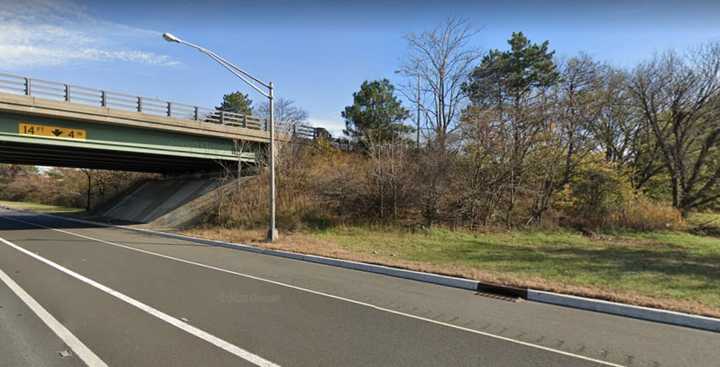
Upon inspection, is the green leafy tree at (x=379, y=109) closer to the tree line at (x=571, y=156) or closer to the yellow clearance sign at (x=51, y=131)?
the tree line at (x=571, y=156)

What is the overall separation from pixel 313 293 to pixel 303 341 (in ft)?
8.31

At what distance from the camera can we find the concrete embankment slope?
74.9 ft

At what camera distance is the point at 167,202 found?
27047 mm

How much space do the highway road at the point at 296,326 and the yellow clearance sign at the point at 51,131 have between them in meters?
10.4

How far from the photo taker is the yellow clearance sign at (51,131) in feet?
52.2

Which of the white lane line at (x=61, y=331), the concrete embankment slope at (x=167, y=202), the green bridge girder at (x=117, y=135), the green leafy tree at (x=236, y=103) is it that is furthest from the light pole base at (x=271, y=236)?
the green leafy tree at (x=236, y=103)

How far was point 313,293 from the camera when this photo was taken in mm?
7137

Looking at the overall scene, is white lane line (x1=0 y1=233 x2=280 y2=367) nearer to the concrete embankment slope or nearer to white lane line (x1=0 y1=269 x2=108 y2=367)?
white lane line (x1=0 y1=269 x2=108 y2=367)

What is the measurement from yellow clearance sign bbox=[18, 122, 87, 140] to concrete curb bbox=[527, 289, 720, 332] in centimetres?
2026

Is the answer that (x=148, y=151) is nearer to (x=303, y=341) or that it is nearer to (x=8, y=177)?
(x=303, y=341)

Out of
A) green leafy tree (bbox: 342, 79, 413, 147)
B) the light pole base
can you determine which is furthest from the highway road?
green leafy tree (bbox: 342, 79, 413, 147)

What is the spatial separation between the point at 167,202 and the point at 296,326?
25.7 m

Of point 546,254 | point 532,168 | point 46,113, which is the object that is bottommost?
point 546,254

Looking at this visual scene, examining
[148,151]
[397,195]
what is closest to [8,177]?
[148,151]
